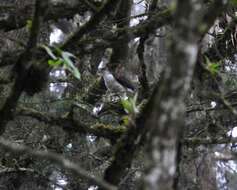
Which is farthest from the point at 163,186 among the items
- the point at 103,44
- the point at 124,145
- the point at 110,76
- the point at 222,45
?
the point at 110,76

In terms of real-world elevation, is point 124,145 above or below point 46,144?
below

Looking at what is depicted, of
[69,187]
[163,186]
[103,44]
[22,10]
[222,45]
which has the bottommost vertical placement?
[163,186]

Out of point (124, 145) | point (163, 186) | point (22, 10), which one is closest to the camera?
point (163, 186)

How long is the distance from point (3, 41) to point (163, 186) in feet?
13.8

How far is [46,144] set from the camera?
5.34 metres

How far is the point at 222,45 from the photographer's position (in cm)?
439

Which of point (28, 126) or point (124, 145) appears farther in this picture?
point (28, 126)

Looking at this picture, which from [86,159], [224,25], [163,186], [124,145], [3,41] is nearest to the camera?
[163,186]

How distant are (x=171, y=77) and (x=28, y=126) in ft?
15.0

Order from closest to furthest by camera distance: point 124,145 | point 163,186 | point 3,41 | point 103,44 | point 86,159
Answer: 1. point 163,186
2. point 124,145
3. point 103,44
4. point 3,41
5. point 86,159

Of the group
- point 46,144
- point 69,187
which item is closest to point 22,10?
point 46,144

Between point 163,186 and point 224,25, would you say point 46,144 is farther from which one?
point 163,186

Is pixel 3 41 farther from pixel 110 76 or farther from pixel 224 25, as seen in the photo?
pixel 224 25

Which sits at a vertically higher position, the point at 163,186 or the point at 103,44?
the point at 103,44
